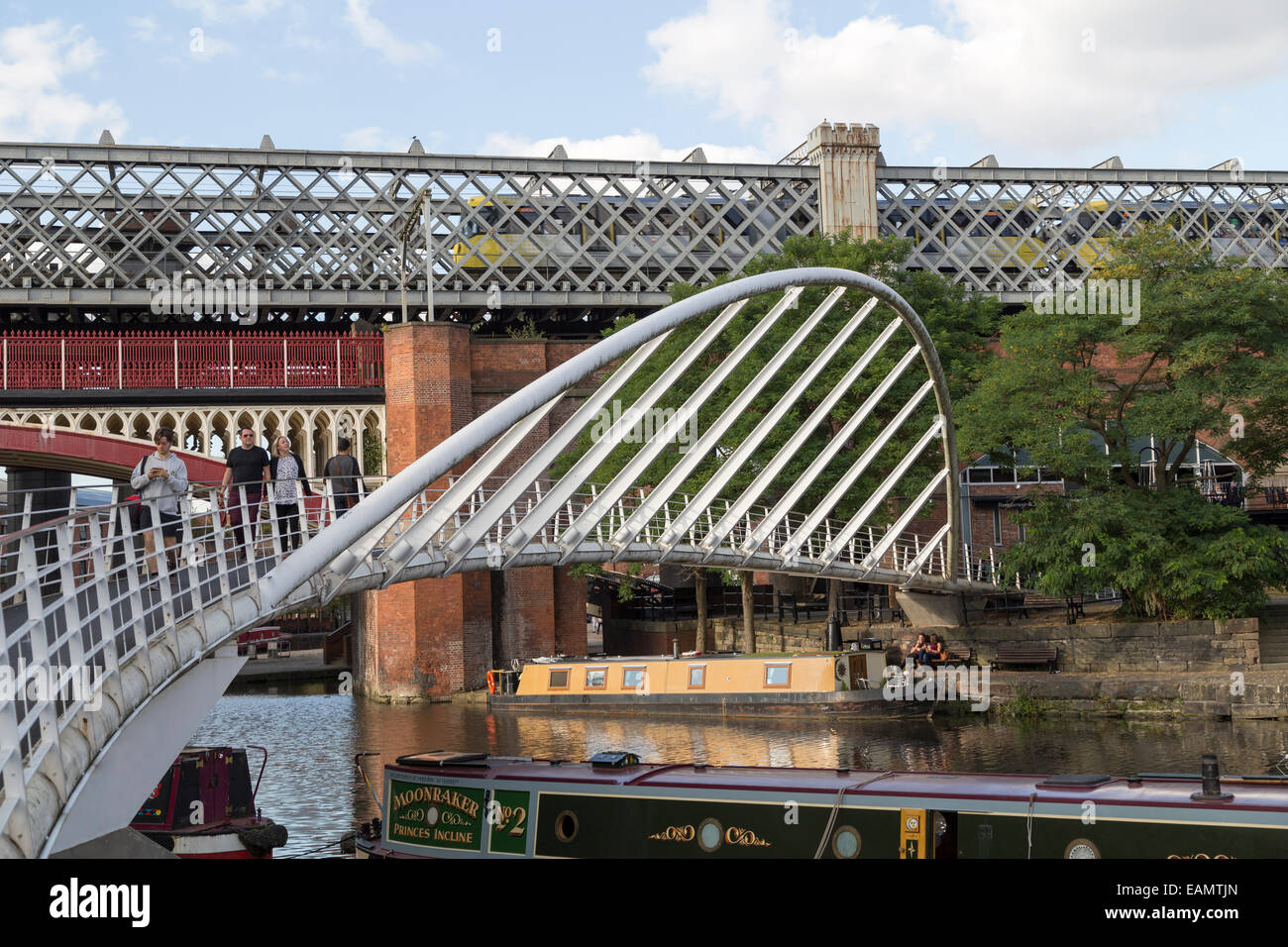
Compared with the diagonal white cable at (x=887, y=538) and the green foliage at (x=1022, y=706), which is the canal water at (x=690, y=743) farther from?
the diagonal white cable at (x=887, y=538)

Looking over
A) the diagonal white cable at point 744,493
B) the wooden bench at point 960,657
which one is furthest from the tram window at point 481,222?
the wooden bench at point 960,657

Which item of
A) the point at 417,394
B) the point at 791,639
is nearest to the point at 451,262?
the point at 417,394

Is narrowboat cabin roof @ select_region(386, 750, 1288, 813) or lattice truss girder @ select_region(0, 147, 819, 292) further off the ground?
lattice truss girder @ select_region(0, 147, 819, 292)

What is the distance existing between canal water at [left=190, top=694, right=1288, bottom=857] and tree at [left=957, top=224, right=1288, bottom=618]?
13.1 feet

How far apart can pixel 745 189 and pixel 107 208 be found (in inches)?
798

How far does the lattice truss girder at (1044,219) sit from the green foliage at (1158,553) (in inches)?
682

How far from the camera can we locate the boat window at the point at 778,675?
92.8ft

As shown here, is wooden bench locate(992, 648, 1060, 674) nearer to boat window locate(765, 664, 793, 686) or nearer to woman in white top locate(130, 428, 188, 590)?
boat window locate(765, 664, 793, 686)

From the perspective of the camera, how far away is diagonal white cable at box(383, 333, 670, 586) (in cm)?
1578
